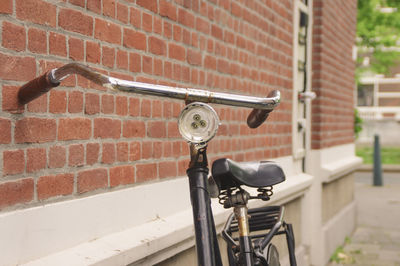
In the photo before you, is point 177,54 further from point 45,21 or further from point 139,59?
point 45,21

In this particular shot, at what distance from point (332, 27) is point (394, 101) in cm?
3690

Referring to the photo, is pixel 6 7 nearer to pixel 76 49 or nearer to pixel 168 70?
pixel 76 49

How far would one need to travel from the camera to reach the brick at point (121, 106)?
97.9 inches

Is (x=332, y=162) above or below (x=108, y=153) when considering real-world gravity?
below

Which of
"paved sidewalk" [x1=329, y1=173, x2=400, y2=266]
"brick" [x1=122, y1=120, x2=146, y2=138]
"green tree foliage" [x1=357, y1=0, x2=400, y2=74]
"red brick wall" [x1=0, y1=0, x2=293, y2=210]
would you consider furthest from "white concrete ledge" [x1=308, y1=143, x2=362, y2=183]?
"green tree foliage" [x1=357, y1=0, x2=400, y2=74]

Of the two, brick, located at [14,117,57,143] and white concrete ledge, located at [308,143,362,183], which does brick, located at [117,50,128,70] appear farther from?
white concrete ledge, located at [308,143,362,183]

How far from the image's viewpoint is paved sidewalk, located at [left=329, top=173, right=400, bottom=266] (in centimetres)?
664

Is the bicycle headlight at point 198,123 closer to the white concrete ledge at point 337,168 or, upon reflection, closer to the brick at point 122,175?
the brick at point 122,175

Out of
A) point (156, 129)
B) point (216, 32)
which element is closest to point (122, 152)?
point (156, 129)

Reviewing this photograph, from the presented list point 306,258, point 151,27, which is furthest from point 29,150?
point 306,258

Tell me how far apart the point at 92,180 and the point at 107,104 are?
32cm

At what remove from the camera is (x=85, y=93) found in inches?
89.4

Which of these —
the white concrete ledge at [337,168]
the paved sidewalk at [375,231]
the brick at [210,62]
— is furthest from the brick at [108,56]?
the paved sidewalk at [375,231]

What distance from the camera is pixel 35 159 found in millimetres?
1995
